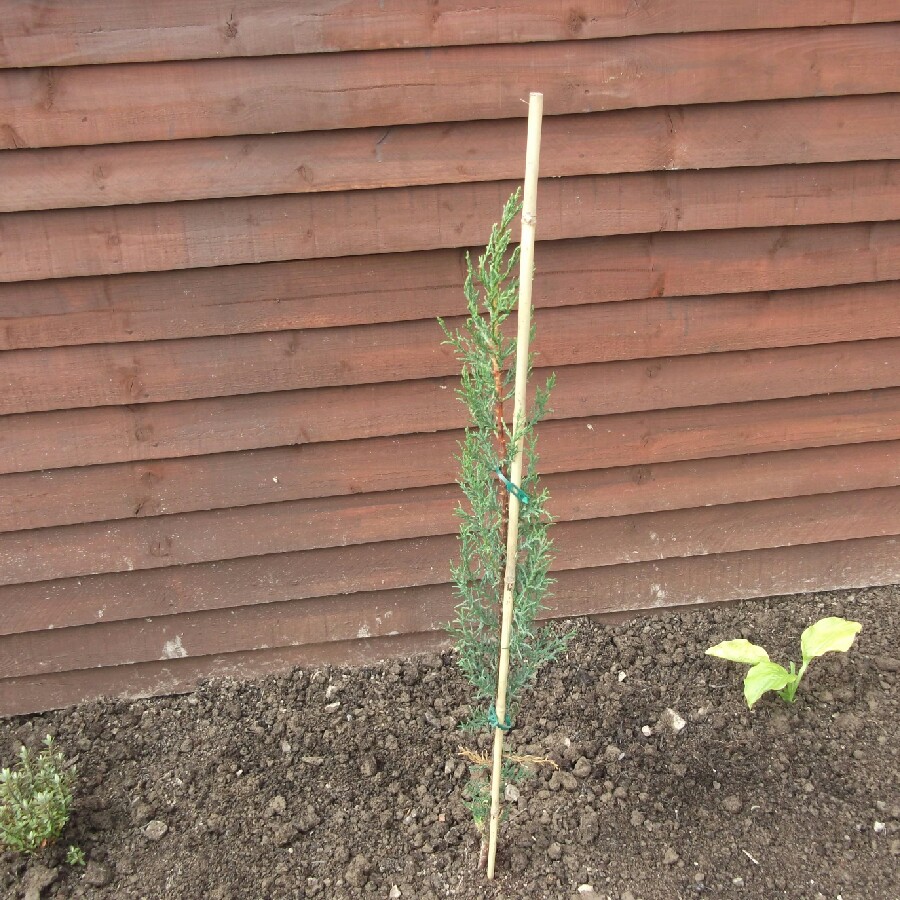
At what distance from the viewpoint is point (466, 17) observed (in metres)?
2.29

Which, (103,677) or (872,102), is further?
(103,677)

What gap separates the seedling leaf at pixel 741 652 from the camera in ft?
8.86

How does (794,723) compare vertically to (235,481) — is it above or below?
below

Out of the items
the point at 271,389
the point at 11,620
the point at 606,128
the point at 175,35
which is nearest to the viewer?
A: the point at 175,35

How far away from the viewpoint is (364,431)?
8.96ft

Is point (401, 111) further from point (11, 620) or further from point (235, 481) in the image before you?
point (11, 620)

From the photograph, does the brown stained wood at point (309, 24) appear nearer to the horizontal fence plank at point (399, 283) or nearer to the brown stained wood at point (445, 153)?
the brown stained wood at point (445, 153)

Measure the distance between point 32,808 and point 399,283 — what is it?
5.67ft

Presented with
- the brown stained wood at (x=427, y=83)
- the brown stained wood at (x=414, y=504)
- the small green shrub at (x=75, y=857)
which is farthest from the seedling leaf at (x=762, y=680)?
the small green shrub at (x=75, y=857)

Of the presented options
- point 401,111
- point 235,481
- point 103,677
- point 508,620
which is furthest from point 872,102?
point 103,677

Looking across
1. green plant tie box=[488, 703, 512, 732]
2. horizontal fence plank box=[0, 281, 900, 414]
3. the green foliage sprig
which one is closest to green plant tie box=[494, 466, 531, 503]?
the green foliage sprig

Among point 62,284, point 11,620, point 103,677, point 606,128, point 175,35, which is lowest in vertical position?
point 103,677

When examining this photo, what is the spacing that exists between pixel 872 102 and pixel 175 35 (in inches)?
74.7

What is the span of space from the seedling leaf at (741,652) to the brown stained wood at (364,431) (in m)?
0.76
